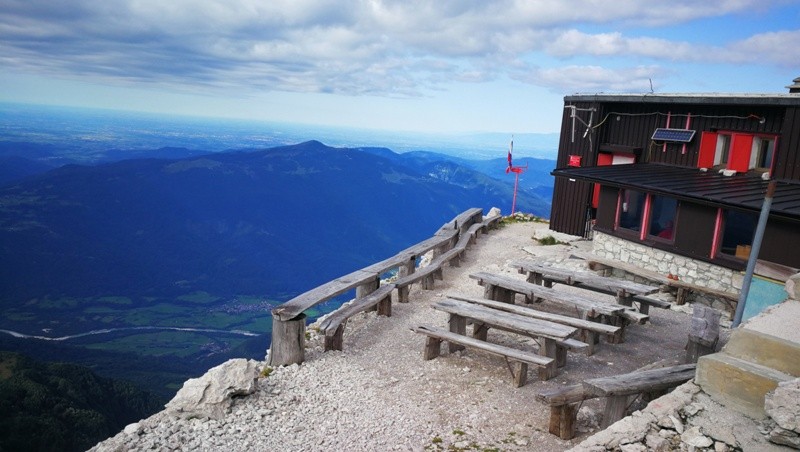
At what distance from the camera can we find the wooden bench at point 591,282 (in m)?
10.2

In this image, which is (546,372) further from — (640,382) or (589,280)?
(589,280)

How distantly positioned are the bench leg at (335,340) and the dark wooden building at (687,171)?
9.01 meters

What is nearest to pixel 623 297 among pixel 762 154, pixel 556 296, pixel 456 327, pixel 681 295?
pixel 556 296

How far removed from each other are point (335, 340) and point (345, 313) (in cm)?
56

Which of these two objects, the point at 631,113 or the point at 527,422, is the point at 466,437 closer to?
the point at 527,422

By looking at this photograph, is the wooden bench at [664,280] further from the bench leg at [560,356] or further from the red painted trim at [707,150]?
the bench leg at [560,356]

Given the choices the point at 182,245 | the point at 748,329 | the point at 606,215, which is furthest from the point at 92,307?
the point at 748,329

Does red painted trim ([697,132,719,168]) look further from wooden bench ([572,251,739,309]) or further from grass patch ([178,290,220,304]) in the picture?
grass patch ([178,290,220,304])

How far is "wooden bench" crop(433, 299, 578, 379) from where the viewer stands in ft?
24.8

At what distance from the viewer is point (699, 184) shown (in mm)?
13430

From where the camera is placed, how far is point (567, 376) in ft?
25.5

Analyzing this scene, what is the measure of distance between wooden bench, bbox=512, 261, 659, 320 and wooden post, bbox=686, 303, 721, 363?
237 cm

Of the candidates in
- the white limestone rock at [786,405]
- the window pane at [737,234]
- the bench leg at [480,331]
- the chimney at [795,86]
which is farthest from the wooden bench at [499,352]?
the chimney at [795,86]

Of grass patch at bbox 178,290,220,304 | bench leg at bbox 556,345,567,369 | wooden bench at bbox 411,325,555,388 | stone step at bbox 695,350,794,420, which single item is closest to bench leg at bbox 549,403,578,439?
wooden bench at bbox 411,325,555,388
